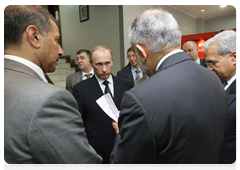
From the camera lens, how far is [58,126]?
0.61 meters

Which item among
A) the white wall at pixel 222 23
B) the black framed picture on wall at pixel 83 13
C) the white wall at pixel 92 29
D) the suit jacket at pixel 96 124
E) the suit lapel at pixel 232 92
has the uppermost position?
the white wall at pixel 222 23

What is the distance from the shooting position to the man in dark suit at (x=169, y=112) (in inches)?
25.8

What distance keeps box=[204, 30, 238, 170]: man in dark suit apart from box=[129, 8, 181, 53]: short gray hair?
71cm

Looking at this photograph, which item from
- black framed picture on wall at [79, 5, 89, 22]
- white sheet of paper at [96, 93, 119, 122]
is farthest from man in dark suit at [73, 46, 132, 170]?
black framed picture on wall at [79, 5, 89, 22]

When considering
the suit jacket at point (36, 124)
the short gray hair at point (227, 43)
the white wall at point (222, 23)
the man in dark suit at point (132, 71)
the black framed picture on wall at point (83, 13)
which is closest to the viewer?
the suit jacket at point (36, 124)

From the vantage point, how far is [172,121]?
0.66m

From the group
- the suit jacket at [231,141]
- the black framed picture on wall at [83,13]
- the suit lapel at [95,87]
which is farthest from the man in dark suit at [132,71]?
the black framed picture on wall at [83,13]

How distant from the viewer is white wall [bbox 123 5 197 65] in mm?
4498

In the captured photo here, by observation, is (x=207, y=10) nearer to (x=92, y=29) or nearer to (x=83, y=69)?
(x=92, y=29)

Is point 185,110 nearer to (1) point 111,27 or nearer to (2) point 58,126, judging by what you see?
(2) point 58,126

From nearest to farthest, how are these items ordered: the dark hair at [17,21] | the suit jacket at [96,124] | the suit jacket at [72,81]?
the dark hair at [17,21], the suit jacket at [96,124], the suit jacket at [72,81]

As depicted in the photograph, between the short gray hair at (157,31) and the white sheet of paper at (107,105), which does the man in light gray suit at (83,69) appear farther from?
the short gray hair at (157,31)

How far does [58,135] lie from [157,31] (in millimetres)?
663
